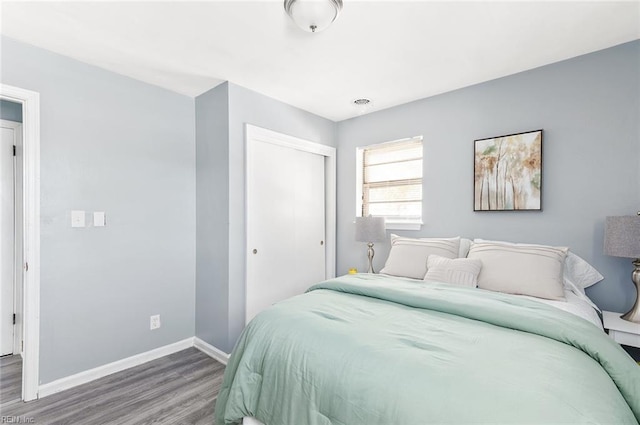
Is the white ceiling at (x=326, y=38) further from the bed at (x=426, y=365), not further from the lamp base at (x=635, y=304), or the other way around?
the bed at (x=426, y=365)

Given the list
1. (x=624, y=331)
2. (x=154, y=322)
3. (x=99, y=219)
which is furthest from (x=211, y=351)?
(x=624, y=331)

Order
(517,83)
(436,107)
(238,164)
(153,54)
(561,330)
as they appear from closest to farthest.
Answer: (561,330) → (153,54) → (517,83) → (238,164) → (436,107)

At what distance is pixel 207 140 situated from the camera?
2.96 metres

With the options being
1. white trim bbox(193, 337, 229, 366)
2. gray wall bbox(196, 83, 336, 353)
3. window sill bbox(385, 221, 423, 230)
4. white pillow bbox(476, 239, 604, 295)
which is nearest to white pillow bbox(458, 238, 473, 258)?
window sill bbox(385, 221, 423, 230)

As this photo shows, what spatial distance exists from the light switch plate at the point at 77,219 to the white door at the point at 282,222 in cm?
126

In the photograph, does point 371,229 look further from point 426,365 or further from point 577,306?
point 426,365

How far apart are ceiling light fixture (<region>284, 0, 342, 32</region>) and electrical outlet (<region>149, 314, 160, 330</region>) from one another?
105 inches

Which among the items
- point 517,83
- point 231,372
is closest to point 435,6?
point 517,83

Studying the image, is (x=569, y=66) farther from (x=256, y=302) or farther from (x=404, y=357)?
(x=256, y=302)

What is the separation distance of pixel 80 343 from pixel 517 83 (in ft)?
13.4

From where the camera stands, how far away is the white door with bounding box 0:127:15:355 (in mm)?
2732

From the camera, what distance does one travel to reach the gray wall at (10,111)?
2686mm

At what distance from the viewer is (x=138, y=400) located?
84.4 inches

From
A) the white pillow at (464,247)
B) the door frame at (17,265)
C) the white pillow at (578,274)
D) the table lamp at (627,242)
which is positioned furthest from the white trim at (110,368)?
the table lamp at (627,242)
